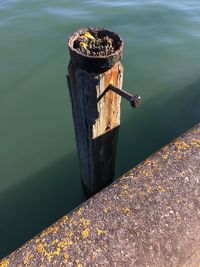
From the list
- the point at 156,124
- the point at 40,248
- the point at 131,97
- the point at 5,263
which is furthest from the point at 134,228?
the point at 156,124

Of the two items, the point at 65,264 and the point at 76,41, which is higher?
the point at 76,41

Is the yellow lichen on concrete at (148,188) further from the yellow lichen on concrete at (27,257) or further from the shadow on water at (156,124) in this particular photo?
the shadow on water at (156,124)

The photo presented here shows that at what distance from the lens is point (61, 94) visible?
20.3ft

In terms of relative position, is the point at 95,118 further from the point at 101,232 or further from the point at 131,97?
the point at 101,232

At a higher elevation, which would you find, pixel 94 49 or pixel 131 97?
pixel 94 49

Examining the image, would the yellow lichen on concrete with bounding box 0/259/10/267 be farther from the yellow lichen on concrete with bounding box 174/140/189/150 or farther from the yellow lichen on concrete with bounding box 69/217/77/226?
the yellow lichen on concrete with bounding box 174/140/189/150

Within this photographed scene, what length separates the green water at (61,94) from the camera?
4.77 metres

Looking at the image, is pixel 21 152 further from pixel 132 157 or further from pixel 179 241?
pixel 179 241

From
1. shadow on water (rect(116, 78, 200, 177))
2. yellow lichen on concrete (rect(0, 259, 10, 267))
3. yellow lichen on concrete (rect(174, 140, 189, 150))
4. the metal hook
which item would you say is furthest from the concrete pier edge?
shadow on water (rect(116, 78, 200, 177))

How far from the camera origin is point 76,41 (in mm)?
2686

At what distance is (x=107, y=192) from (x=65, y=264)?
0.63m

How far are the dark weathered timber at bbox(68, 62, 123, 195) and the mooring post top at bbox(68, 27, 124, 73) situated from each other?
81mm

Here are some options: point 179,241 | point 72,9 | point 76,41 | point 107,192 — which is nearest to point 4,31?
point 72,9

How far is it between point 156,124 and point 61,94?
2.03 m
